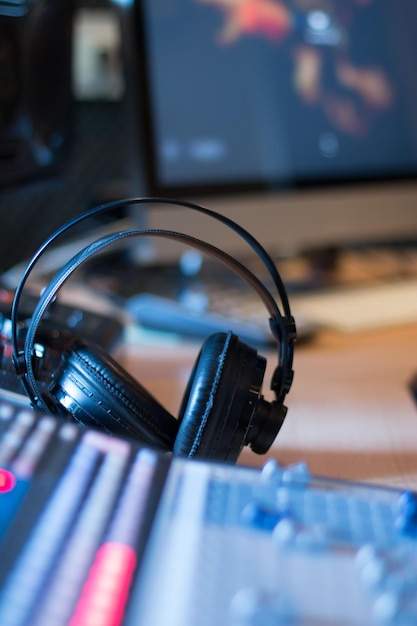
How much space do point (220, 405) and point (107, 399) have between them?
64 millimetres

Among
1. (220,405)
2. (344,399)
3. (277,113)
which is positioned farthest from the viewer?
(277,113)

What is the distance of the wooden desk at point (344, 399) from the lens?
517 mm

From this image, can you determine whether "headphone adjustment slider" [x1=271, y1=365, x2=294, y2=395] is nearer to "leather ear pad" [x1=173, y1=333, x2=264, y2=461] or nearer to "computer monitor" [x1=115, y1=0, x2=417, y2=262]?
"leather ear pad" [x1=173, y1=333, x2=264, y2=461]

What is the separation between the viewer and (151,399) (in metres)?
0.45

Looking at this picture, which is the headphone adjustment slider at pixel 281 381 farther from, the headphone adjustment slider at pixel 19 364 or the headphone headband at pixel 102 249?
the headphone adjustment slider at pixel 19 364

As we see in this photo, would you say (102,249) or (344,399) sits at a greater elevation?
(102,249)

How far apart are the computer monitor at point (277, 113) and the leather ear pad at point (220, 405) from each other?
17.6 inches

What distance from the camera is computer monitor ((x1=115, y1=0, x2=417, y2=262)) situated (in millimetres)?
862

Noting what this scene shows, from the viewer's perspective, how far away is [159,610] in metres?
0.27

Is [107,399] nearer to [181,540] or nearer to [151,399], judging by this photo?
[151,399]

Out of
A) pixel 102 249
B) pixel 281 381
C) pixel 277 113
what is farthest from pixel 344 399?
pixel 277 113

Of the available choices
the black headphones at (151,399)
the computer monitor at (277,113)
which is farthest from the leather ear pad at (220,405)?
the computer monitor at (277,113)

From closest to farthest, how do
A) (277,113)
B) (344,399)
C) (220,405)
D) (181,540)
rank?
(181,540) → (220,405) → (344,399) → (277,113)

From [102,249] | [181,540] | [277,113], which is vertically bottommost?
[181,540]
